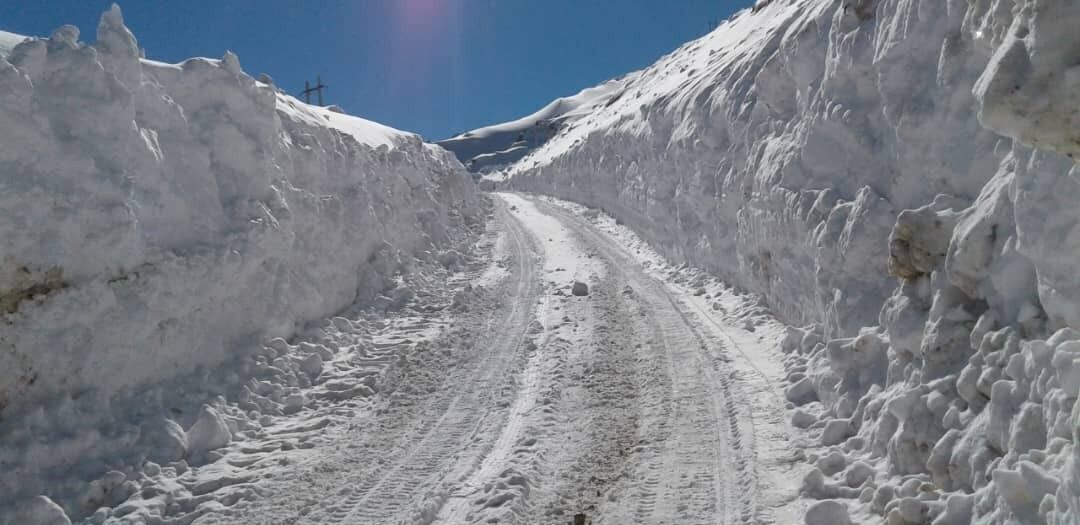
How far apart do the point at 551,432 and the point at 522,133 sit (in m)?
103

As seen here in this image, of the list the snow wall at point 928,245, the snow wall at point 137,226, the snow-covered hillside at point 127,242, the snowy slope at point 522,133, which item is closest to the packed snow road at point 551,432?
the snow wall at point 928,245

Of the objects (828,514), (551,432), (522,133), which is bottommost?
(828,514)

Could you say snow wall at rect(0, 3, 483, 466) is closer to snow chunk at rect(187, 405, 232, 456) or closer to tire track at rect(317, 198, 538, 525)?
snow chunk at rect(187, 405, 232, 456)

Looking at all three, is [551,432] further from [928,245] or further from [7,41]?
[7,41]

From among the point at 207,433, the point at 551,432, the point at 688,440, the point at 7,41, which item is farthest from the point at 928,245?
the point at 7,41

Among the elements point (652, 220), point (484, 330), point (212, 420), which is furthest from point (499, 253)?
point (212, 420)

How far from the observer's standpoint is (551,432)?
7586mm

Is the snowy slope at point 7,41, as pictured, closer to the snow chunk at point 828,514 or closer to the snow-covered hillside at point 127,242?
the snow-covered hillside at point 127,242

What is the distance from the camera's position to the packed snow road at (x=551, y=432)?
6.13m

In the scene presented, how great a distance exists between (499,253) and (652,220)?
490cm

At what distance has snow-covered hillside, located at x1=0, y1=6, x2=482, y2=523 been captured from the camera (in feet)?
22.5

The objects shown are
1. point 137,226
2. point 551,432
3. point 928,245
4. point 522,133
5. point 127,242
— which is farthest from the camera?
point 522,133

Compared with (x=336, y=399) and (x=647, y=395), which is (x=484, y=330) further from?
(x=647, y=395)

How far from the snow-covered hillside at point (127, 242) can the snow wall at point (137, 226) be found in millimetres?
18
